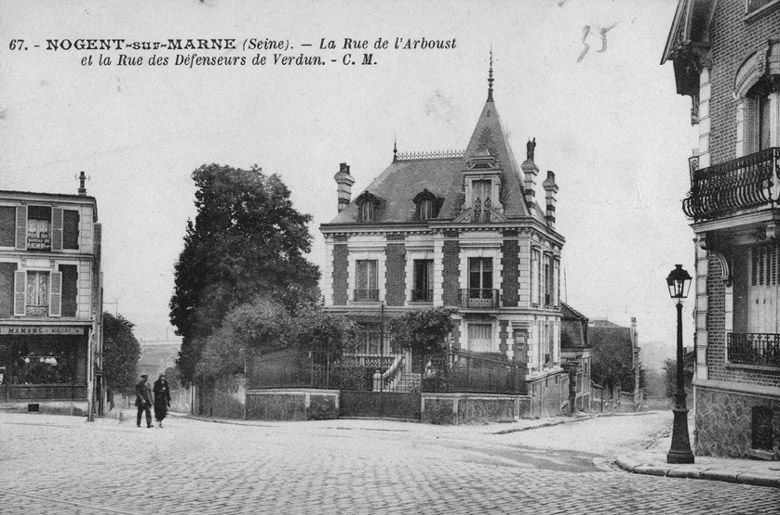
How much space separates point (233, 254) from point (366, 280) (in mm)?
6373

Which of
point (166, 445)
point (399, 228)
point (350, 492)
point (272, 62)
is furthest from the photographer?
point (399, 228)

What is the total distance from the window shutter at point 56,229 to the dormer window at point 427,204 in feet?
50.0

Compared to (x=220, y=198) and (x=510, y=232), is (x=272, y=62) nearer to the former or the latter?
(x=510, y=232)

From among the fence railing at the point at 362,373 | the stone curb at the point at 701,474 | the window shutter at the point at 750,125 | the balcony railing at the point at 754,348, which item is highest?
the window shutter at the point at 750,125

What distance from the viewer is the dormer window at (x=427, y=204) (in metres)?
36.9

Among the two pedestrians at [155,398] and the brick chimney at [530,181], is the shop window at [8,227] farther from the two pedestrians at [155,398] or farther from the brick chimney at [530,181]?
the brick chimney at [530,181]

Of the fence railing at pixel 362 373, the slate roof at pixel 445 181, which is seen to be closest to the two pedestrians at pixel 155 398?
the fence railing at pixel 362 373

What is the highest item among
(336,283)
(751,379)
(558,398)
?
(336,283)

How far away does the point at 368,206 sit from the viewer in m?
38.1

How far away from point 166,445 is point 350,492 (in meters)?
6.68

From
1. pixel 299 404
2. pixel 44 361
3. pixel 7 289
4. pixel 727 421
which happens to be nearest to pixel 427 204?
pixel 299 404

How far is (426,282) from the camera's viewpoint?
Answer: 3672 cm

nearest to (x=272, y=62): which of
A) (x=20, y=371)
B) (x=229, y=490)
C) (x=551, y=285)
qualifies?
(x=229, y=490)

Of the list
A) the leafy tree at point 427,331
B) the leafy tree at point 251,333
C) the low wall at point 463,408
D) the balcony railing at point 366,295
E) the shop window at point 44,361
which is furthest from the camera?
the balcony railing at point 366,295
